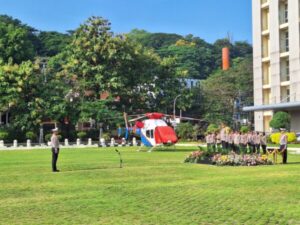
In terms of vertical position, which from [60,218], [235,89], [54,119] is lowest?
[60,218]

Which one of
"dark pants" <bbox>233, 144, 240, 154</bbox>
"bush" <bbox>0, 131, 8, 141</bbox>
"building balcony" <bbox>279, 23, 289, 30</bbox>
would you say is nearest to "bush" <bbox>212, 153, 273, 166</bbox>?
"dark pants" <bbox>233, 144, 240, 154</bbox>

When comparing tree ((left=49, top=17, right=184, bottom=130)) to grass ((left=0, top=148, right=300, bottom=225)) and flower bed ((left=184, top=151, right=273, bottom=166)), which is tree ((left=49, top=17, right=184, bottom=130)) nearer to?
flower bed ((left=184, top=151, right=273, bottom=166))

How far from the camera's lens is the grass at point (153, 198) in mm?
10727

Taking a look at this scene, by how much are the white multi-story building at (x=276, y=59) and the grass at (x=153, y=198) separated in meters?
37.2

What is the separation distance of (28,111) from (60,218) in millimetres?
51496

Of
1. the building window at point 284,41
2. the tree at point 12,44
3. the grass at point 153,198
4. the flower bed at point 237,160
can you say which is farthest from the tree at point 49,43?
the grass at point 153,198

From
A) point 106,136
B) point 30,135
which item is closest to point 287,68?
point 106,136

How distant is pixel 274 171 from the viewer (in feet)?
67.8

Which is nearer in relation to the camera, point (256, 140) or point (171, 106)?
point (256, 140)

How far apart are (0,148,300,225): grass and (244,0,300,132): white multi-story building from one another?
37.2 metres

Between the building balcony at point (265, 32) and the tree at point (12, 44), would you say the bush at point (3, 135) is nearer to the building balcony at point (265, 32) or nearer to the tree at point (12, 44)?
the tree at point (12, 44)

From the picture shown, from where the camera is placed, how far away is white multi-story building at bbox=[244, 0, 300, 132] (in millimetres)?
57938

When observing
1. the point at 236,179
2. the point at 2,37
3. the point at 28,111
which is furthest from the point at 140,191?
the point at 2,37

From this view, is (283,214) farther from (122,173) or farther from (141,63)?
(141,63)
